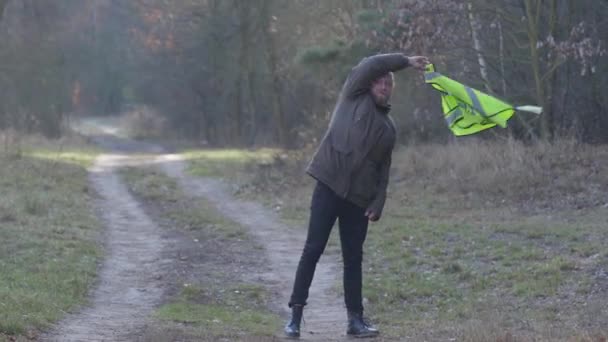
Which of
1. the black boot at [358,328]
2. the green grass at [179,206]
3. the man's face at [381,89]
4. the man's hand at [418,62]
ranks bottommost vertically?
the green grass at [179,206]

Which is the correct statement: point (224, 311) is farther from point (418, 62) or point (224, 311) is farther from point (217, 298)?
point (418, 62)

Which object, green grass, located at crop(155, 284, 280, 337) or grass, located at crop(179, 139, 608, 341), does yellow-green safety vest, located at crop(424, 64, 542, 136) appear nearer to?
grass, located at crop(179, 139, 608, 341)

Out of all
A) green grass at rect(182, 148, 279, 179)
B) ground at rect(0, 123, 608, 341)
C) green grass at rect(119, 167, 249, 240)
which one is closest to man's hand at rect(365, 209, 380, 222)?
ground at rect(0, 123, 608, 341)

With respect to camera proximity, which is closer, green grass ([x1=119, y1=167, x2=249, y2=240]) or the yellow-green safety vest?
the yellow-green safety vest

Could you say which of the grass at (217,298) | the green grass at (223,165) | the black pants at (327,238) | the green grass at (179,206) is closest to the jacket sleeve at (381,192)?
the black pants at (327,238)

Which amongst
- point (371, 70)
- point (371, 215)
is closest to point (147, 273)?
point (371, 215)

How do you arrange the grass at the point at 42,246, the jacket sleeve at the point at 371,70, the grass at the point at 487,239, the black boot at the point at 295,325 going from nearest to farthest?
the jacket sleeve at the point at 371,70, the black boot at the point at 295,325, the grass at the point at 42,246, the grass at the point at 487,239

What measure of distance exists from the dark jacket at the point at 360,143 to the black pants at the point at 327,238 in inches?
4.9

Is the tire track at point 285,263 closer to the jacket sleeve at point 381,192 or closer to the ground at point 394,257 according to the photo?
the ground at point 394,257

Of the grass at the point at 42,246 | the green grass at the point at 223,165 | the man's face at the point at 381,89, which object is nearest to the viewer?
the man's face at the point at 381,89

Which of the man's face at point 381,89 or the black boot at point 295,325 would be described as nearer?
the man's face at point 381,89

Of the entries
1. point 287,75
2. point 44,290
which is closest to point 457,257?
point 44,290

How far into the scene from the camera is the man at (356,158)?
302 inches

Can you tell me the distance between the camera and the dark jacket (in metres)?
7.66
